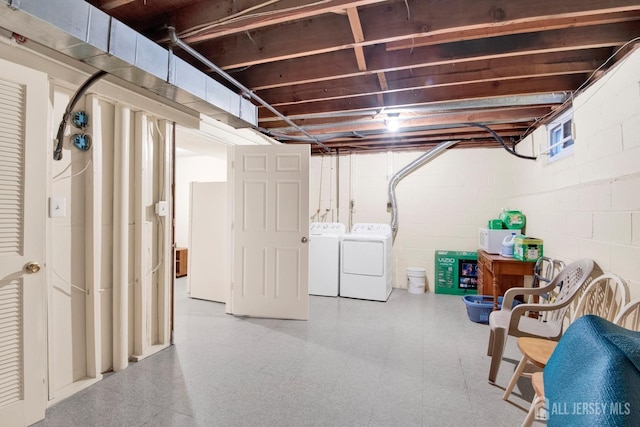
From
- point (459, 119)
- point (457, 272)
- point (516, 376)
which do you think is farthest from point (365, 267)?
point (516, 376)

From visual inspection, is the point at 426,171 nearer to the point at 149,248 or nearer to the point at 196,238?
the point at 196,238

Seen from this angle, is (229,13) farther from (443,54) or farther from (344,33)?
(443,54)

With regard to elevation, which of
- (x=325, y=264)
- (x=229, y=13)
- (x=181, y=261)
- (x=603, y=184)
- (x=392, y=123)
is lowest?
(x=181, y=261)

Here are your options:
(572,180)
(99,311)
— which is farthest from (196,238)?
(572,180)

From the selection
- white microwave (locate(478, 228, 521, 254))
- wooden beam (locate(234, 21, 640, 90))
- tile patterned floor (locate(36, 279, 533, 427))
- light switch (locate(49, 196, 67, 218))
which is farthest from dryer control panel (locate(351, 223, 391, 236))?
light switch (locate(49, 196, 67, 218))

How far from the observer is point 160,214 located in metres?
2.66

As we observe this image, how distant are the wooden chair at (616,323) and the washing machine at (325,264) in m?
2.93

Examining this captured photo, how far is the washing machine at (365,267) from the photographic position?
13.8ft

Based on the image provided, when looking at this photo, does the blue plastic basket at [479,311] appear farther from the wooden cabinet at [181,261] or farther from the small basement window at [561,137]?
the wooden cabinet at [181,261]

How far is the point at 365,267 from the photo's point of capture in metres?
4.27

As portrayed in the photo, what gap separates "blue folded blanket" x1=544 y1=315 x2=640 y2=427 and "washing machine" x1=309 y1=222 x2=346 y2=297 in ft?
11.6

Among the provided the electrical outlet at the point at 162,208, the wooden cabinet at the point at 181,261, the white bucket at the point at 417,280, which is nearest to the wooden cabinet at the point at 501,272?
the white bucket at the point at 417,280

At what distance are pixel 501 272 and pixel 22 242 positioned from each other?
13.5ft

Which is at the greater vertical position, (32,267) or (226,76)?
(226,76)
